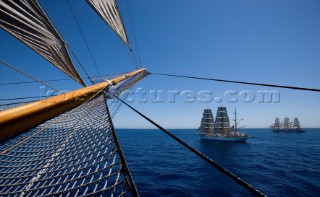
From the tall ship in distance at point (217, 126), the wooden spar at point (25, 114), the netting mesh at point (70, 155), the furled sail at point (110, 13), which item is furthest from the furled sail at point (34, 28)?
the tall ship in distance at point (217, 126)

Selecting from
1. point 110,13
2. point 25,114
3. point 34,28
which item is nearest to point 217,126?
point 110,13

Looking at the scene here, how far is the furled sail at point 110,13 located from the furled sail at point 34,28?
1.35 m

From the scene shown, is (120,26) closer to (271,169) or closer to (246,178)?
(246,178)

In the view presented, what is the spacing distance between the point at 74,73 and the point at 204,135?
69.5 m

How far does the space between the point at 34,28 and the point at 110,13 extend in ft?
7.98

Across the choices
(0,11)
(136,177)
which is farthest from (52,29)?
(136,177)

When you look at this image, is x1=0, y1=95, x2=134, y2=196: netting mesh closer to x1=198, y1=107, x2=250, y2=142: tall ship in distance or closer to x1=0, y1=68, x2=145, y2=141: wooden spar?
x1=0, y1=68, x2=145, y2=141: wooden spar

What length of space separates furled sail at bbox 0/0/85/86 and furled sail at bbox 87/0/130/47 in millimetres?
1351

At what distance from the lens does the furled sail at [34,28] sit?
3295 mm

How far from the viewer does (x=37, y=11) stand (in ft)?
12.3

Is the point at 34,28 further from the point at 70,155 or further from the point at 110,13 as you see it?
the point at 70,155

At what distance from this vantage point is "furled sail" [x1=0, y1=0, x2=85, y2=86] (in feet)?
10.8

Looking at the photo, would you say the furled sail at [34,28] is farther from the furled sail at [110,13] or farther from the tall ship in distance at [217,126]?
the tall ship in distance at [217,126]

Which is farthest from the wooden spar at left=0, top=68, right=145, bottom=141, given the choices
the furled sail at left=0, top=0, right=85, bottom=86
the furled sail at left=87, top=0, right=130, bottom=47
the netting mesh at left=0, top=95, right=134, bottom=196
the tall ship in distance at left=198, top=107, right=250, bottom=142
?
the tall ship in distance at left=198, top=107, right=250, bottom=142
